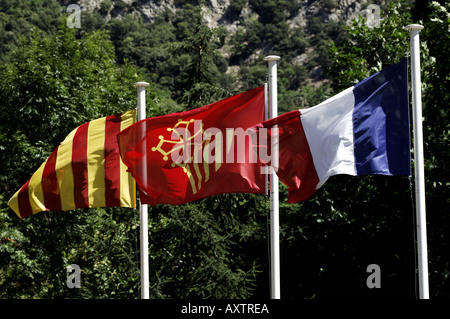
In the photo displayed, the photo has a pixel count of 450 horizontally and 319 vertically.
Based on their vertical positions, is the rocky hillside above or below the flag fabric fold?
above

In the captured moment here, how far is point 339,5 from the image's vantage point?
17075cm

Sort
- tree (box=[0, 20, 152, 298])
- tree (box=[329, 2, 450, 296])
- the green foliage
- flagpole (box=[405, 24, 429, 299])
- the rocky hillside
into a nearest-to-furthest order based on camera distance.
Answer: flagpole (box=[405, 24, 429, 299])
tree (box=[329, 2, 450, 296])
the green foliage
tree (box=[0, 20, 152, 298])
the rocky hillside

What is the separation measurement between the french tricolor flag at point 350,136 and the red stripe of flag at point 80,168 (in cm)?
330

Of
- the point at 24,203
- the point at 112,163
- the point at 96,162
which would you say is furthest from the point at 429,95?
the point at 24,203

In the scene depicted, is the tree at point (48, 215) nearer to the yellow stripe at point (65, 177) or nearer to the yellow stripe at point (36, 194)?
the yellow stripe at point (36, 194)

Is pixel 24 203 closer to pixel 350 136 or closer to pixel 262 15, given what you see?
pixel 350 136

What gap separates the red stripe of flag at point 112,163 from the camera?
11.8 metres

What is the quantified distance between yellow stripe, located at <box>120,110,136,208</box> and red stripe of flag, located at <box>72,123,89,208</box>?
0.56 meters

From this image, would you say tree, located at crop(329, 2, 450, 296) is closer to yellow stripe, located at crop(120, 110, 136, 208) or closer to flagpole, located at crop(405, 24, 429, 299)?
flagpole, located at crop(405, 24, 429, 299)

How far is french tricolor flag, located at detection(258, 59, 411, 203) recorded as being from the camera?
9.90 m

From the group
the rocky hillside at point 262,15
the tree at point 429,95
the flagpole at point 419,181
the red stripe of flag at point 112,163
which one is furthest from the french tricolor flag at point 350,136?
the rocky hillside at point 262,15

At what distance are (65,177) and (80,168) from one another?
0.28 m

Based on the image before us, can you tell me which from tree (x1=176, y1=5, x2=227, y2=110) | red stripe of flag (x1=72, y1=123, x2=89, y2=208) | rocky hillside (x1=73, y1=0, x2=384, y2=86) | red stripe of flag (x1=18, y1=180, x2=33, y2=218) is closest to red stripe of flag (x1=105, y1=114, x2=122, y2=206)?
red stripe of flag (x1=72, y1=123, x2=89, y2=208)

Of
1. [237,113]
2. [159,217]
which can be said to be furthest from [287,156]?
[159,217]
